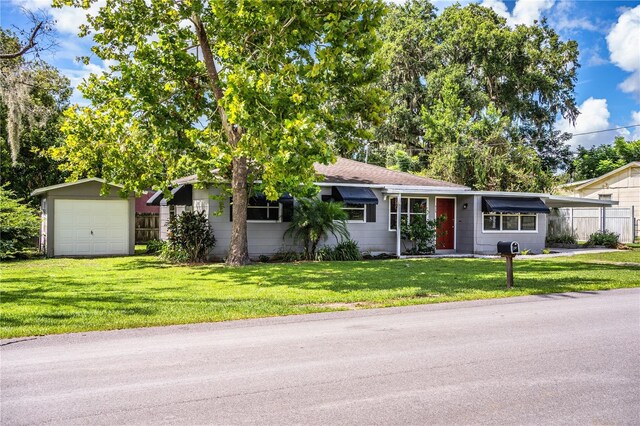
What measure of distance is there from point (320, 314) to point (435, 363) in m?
3.05

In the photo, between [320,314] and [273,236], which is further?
[273,236]

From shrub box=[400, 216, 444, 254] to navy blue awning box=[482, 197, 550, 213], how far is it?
1868 millimetres

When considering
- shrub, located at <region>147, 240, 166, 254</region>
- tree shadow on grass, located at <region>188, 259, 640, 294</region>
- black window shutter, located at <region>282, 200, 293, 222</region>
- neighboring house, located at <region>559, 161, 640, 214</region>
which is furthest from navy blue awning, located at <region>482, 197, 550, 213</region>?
shrub, located at <region>147, 240, 166, 254</region>

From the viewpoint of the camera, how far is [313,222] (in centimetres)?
1764

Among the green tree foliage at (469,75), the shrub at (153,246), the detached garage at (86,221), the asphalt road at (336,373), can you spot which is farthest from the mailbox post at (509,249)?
the green tree foliage at (469,75)

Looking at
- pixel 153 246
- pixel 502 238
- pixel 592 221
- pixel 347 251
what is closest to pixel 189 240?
pixel 153 246

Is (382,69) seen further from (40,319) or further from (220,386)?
(220,386)

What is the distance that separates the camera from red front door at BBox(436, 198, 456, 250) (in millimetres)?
21312

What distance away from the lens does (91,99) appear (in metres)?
15.0

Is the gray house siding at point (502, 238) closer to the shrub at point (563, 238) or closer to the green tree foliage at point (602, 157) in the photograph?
the shrub at point (563, 238)

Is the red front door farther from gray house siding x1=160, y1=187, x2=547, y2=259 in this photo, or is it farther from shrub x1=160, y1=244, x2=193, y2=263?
shrub x1=160, y1=244, x2=193, y2=263

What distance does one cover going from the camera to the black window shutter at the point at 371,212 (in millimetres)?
19688

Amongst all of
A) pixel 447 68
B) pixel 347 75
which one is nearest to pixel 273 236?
pixel 347 75

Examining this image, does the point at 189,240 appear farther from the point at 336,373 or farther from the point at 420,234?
the point at 336,373
